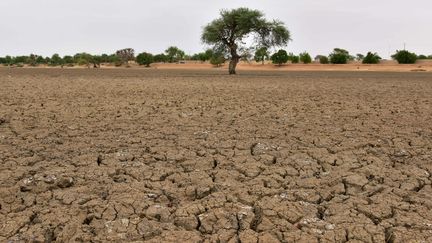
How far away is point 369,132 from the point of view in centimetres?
805

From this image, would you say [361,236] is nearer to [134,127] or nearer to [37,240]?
[37,240]

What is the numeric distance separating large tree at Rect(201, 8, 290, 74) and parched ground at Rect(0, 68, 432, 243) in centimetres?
2683

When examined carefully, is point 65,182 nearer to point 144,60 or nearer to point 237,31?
point 237,31

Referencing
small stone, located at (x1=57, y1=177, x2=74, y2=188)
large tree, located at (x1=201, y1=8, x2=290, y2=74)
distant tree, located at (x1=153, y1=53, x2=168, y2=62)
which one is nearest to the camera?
small stone, located at (x1=57, y1=177, x2=74, y2=188)

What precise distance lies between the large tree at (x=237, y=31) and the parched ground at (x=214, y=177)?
2683 centimetres

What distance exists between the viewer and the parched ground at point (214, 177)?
4109 millimetres

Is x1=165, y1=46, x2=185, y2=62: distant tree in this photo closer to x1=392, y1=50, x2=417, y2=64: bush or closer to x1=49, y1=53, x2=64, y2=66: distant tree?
x1=49, y1=53, x2=64, y2=66: distant tree

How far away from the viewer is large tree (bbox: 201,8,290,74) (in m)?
35.9

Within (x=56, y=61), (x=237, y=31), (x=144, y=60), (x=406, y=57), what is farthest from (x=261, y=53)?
(x=56, y=61)

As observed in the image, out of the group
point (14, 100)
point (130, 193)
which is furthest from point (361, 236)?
point (14, 100)

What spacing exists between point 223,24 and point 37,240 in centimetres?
3359

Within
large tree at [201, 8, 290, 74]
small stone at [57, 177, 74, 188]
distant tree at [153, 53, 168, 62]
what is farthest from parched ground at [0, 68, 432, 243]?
distant tree at [153, 53, 168, 62]

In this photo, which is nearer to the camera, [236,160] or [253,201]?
[253,201]

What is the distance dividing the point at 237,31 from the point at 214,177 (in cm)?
3197
